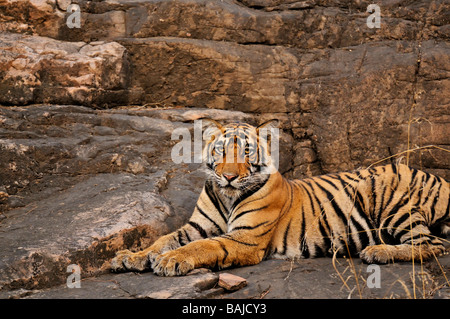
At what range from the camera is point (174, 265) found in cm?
380

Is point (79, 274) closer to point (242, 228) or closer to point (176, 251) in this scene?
point (176, 251)

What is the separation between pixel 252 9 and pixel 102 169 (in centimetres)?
363

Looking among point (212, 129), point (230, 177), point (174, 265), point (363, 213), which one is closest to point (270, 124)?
point (212, 129)

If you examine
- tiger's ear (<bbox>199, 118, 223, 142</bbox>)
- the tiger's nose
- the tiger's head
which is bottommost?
the tiger's nose

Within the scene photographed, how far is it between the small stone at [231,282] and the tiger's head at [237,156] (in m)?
0.91

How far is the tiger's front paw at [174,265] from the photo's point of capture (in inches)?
149

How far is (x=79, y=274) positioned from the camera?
3982 millimetres

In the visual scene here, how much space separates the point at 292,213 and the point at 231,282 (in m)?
1.32

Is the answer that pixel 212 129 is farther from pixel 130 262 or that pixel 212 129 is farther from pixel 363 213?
pixel 363 213

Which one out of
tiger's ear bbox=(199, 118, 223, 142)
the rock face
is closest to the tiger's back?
tiger's ear bbox=(199, 118, 223, 142)

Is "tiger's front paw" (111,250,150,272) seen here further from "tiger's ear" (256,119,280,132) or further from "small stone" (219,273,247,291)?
"tiger's ear" (256,119,280,132)

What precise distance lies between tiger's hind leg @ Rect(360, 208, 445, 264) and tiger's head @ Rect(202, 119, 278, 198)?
1151 millimetres

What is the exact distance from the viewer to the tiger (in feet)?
14.0

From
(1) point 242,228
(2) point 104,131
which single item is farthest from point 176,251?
(2) point 104,131
